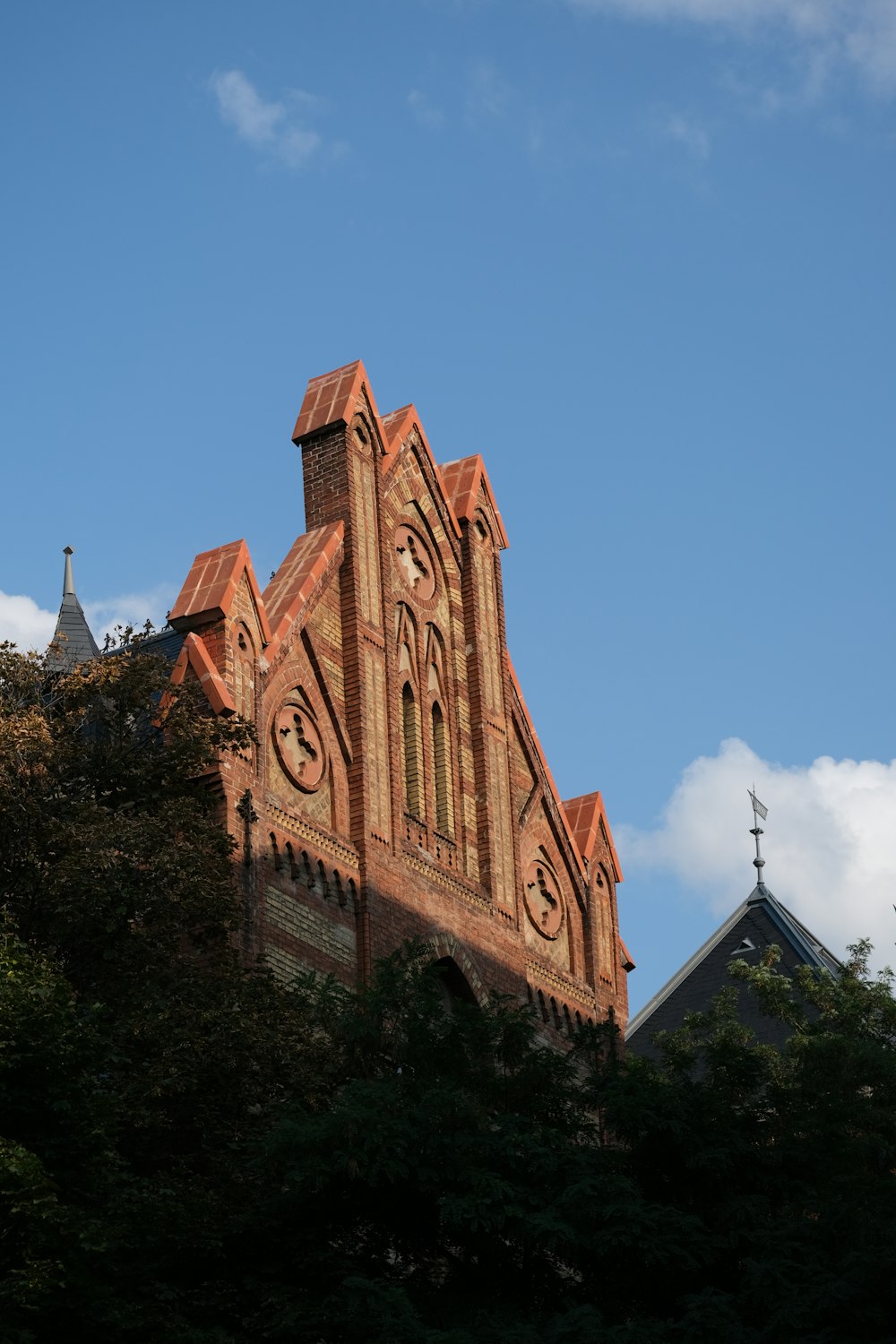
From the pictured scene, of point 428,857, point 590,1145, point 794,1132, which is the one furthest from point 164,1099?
point 428,857

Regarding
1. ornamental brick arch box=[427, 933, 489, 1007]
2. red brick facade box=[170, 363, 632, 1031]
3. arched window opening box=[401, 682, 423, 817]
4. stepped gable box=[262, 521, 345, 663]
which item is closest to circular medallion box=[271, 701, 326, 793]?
red brick facade box=[170, 363, 632, 1031]

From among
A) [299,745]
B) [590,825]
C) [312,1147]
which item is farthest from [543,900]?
[312,1147]

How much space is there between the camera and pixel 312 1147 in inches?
829

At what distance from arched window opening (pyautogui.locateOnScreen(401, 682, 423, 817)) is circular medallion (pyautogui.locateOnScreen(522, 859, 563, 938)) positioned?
323 centimetres

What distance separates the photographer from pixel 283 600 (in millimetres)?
31219

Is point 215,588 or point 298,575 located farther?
point 298,575

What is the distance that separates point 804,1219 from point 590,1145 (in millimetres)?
2951

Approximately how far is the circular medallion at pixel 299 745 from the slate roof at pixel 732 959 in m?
15.3

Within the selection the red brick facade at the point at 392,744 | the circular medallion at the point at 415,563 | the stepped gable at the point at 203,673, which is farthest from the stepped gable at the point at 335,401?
the stepped gable at the point at 203,673

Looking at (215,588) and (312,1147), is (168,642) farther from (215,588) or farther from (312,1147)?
(312,1147)

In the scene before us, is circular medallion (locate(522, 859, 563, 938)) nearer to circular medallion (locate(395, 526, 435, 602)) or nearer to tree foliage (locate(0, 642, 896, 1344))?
circular medallion (locate(395, 526, 435, 602))

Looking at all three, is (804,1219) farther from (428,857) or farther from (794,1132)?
(428,857)

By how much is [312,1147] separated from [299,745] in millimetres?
10258

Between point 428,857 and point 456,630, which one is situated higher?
point 456,630
